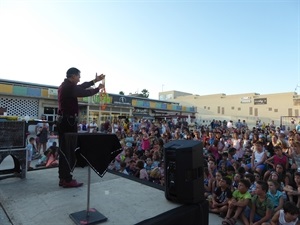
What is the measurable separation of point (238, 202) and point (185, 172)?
7.49 ft

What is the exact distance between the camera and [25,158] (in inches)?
150

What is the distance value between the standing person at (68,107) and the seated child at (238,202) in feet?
8.94

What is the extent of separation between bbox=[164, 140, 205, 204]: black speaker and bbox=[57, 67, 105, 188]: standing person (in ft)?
4.49

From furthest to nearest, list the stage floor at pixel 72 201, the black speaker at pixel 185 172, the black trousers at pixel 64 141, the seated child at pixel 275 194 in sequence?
the seated child at pixel 275 194 < the black trousers at pixel 64 141 < the black speaker at pixel 185 172 < the stage floor at pixel 72 201

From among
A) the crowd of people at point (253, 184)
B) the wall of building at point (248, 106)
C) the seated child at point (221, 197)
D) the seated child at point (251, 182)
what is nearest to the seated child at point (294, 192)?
the crowd of people at point (253, 184)

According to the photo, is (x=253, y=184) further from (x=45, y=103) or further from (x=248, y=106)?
(x=248, y=106)

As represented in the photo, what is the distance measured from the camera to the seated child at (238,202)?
4.18 meters

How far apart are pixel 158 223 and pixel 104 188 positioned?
4.02 ft

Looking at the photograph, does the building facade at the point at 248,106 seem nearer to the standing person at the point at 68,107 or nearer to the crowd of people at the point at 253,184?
the crowd of people at the point at 253,184

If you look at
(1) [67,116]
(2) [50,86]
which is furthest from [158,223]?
(2) [50,86]

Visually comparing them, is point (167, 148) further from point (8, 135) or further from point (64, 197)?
point (8, 135)

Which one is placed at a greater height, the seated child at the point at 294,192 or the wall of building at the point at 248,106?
the wall of building at the point at 248,106

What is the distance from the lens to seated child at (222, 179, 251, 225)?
4.18 metres

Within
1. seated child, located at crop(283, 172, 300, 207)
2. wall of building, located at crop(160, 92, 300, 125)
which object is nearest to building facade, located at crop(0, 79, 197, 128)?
seated child, located at crop(283, 172, 300, 207)
